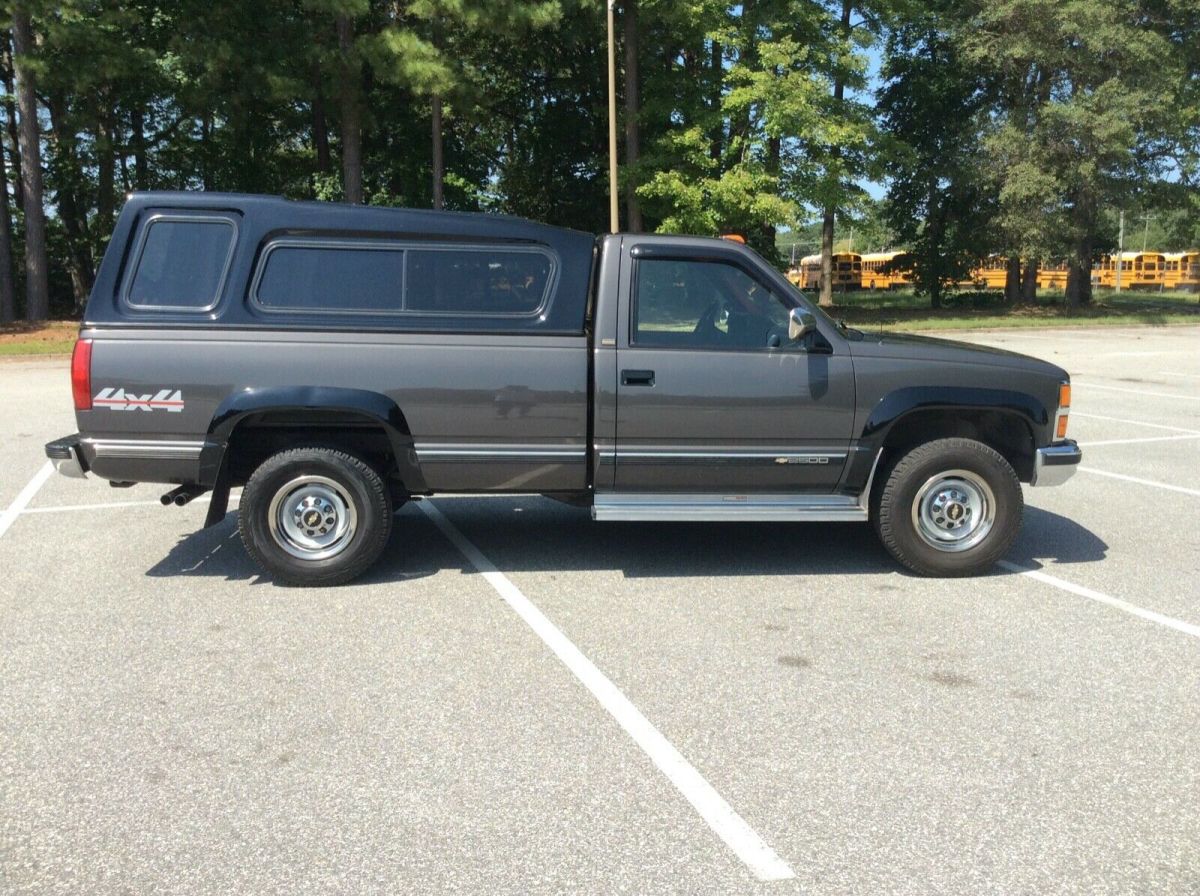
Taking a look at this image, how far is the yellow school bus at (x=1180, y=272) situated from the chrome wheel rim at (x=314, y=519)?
66787mm

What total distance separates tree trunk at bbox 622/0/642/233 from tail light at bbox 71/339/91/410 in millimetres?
24480

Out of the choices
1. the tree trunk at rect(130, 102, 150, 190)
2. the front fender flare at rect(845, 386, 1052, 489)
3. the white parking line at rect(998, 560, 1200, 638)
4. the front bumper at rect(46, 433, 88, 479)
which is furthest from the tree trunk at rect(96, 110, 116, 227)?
the white parking line at rect(998, 560, 1200, 638)

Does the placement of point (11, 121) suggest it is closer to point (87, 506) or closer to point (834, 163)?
point (834, 163)

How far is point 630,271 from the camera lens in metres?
5.83

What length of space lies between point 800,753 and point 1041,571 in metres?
3.12

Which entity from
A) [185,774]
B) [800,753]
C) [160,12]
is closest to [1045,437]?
[800,753]

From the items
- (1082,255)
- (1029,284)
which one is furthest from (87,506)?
(1029,284)

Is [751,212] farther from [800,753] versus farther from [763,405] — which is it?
[800,753]

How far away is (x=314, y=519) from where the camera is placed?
19.0ft

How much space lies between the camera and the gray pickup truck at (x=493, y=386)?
5539mm

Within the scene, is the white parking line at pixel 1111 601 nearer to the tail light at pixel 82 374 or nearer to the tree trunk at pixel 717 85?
the tail light at pixel 82 374

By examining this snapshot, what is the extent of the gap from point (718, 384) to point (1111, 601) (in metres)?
2.45

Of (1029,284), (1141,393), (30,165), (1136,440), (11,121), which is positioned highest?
(11,121)

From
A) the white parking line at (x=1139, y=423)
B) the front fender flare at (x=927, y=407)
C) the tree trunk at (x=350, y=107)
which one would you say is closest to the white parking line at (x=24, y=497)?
the front fender flare at (x=927, y=407)
